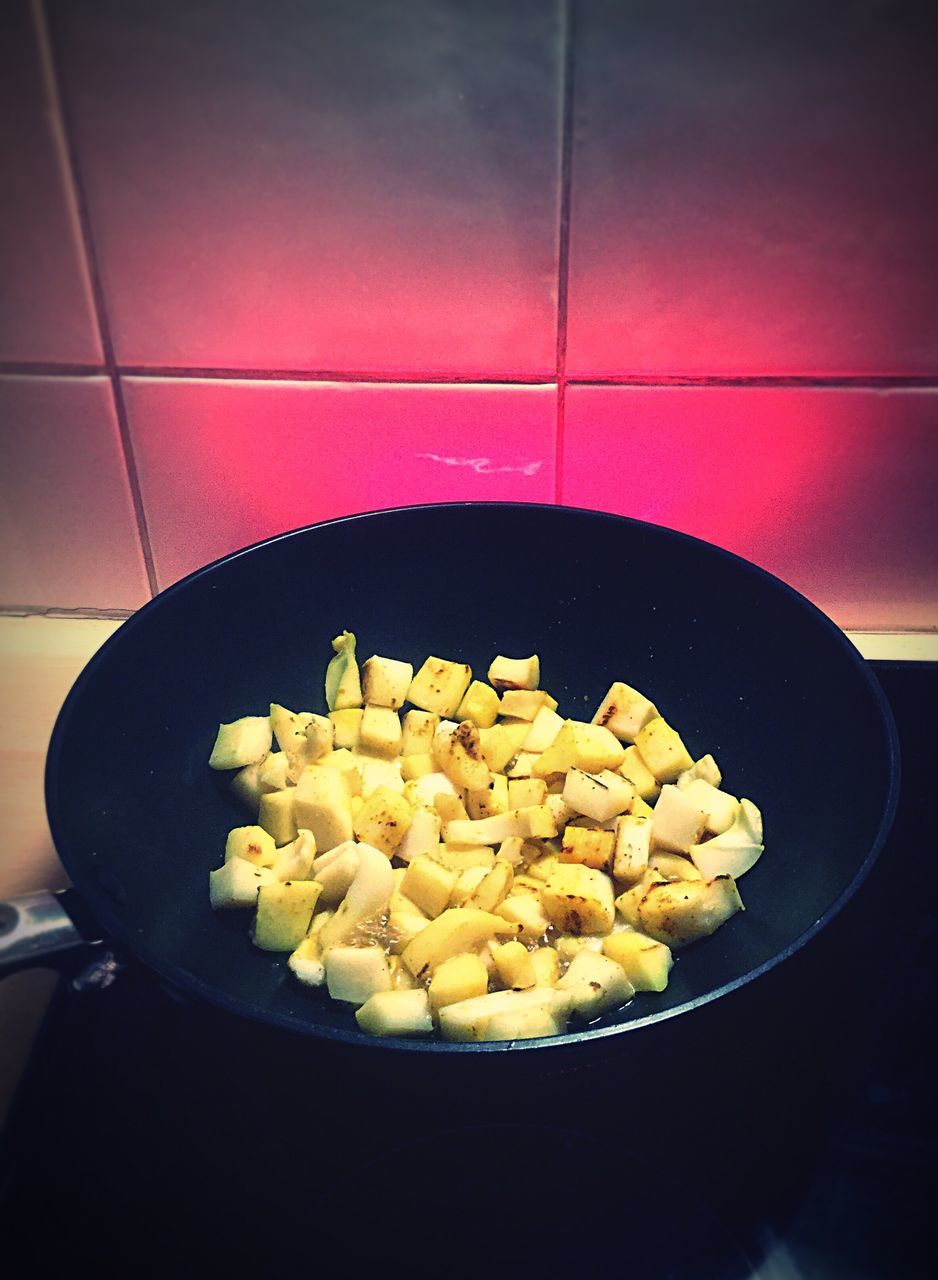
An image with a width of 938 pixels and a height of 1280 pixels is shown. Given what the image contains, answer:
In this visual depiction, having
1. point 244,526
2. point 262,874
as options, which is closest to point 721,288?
point 244,526

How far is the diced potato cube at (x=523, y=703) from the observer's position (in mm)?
840

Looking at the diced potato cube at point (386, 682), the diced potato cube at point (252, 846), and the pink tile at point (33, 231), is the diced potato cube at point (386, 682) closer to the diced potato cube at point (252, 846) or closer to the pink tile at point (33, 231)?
the diced potato cube at point (252, 846)

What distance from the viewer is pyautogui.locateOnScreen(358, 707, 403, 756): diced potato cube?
0.81 meters

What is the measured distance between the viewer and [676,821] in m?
0.74

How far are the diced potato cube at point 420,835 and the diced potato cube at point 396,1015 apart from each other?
152 millimetres

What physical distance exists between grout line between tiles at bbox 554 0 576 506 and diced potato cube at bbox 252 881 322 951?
443 mm

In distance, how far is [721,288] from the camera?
75cm

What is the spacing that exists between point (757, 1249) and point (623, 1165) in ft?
0.30

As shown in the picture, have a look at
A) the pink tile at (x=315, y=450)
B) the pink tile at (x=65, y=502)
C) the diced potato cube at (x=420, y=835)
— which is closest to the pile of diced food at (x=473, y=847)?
the diced potato cube at (x=420, y=835)

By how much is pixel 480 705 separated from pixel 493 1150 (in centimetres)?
36

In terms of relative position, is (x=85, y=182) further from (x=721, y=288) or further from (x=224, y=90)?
(x=721, y=288)

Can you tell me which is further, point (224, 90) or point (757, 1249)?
point (224, 90)

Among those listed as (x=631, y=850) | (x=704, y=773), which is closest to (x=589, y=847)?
(x=631, y=850)

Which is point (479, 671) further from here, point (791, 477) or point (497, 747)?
point (791, 477)
